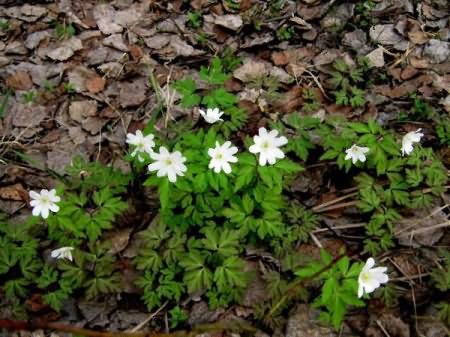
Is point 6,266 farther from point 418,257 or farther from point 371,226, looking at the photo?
point 418,257

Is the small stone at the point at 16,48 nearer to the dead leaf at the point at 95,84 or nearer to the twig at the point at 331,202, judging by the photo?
the dead leaf at the point at 95,84

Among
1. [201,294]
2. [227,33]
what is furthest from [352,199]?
[227,33]

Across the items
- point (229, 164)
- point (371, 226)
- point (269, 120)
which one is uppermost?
point (229, 164)

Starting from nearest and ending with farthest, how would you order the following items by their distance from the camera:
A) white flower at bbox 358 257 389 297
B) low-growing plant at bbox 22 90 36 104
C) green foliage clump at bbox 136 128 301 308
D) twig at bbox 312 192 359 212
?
white flower at bbox 358 257 389 297 → green foliage clump at bbox 136 128 301 308 → twig at bbox 312 192 359 212 → low-growing plant at bbox 22 90 36 104

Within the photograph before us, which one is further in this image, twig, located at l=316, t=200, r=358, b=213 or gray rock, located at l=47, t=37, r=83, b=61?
gray rock, located at l=47, t=37, r=83, b=61

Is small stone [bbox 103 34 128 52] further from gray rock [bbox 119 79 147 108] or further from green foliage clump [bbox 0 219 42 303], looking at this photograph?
green foliage clump [bbox 0 219 42 303]

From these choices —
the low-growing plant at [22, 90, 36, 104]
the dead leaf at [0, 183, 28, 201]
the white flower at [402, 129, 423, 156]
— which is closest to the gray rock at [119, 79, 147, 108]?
the low-growing plant at [22, 90, 36, 104]

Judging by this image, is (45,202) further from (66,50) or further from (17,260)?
(66,50)
